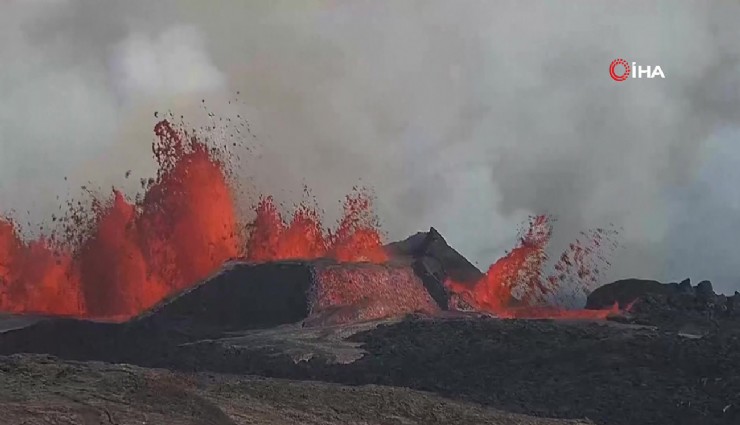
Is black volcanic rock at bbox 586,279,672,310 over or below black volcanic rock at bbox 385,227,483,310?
below

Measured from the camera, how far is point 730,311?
162ft

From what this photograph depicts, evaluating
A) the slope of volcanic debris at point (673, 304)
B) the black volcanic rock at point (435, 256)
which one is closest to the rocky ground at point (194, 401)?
the slope of volcanic debris at point (673, 304)

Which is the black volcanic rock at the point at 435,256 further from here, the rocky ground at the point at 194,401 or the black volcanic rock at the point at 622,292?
the rocky ground at the point at 194,401

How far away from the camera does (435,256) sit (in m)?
67.1

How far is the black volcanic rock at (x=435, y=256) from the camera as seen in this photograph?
62781mm

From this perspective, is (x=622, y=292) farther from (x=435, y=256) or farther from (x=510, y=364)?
(x=510, y=364)

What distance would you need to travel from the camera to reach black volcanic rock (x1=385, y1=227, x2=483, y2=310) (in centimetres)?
6278

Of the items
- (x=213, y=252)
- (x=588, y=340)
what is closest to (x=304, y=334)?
(x=588, y=340)

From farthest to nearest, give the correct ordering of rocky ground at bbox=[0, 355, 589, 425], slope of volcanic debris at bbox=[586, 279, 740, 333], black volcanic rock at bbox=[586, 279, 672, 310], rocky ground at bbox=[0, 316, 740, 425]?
black volcanic rock at bbox=[586, 279, 672, 310]
slope of volcanic debris at bbox=[586, 279, 740, 333]
rocky ground at bbox=[0, 316, 740, 425]
rocky ground at bbox=[0, 355, 589, 425]

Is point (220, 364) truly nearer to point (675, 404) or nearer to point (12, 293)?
point (675, 404)

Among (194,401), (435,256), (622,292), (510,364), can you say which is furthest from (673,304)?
(194,401)

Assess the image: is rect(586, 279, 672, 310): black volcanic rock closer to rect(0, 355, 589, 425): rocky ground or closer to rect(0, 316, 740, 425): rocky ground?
rect(0, 316, 740, 425): rocky ground

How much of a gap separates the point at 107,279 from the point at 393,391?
41.1 metres

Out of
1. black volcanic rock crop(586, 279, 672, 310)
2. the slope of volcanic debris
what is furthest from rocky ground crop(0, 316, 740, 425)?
black volcanic rock crop(586, 279, 672, 310)
